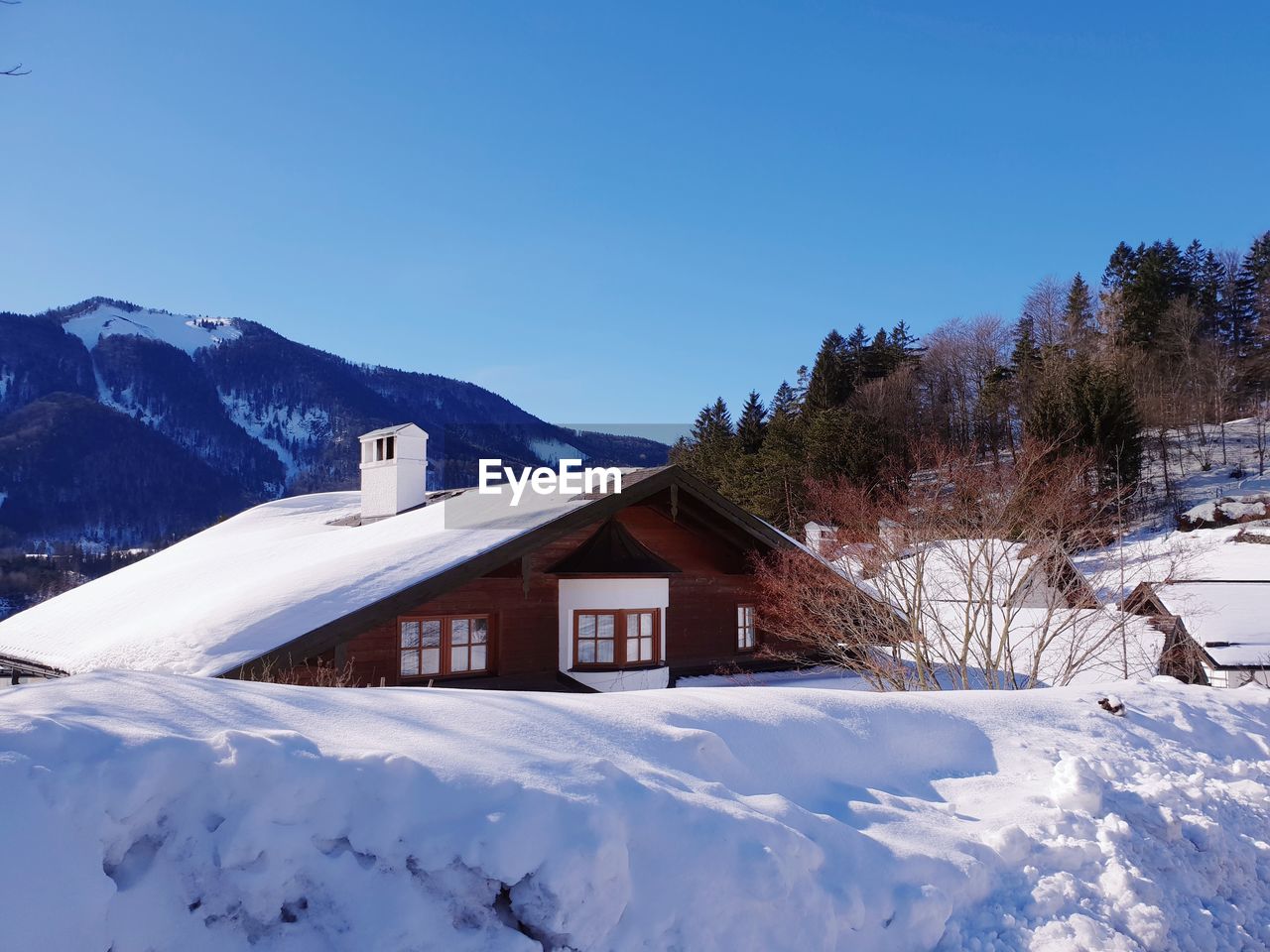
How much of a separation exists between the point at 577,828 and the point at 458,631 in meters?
Answer: 8.98

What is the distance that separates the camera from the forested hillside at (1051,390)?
32.1 metres

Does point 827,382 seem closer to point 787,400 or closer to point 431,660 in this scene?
point 787,400

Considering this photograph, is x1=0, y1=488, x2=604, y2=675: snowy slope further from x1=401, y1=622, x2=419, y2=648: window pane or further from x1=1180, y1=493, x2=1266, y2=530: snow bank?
x1=1180, y1=493, x2=1266, y2=530: snow bank

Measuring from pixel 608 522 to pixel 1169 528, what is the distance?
26359 mm

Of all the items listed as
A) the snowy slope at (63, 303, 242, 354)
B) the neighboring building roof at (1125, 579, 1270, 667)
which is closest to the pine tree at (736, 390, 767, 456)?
the neighboring building roof at (1125, 579, 1270, 667)

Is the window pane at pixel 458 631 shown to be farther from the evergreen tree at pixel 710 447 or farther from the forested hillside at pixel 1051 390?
the evergreen tree at pixel 710 447

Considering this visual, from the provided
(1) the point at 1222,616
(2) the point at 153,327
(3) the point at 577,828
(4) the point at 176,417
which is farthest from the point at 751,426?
(2) the point at 153,327

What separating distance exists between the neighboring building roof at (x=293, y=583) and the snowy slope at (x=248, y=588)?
0.03 meters

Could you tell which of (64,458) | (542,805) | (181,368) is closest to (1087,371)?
(542,805)

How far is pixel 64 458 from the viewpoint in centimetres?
8931

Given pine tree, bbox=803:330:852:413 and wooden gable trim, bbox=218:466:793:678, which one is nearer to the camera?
wooden gable trim, bbox=218:466:793:678

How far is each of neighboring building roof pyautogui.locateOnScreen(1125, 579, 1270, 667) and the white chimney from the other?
516 inches

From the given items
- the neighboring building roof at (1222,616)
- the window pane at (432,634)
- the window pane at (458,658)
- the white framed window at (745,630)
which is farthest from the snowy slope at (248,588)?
the neighboring building roof at (1222,616)

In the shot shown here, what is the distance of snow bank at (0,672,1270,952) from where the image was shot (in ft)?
9.47
